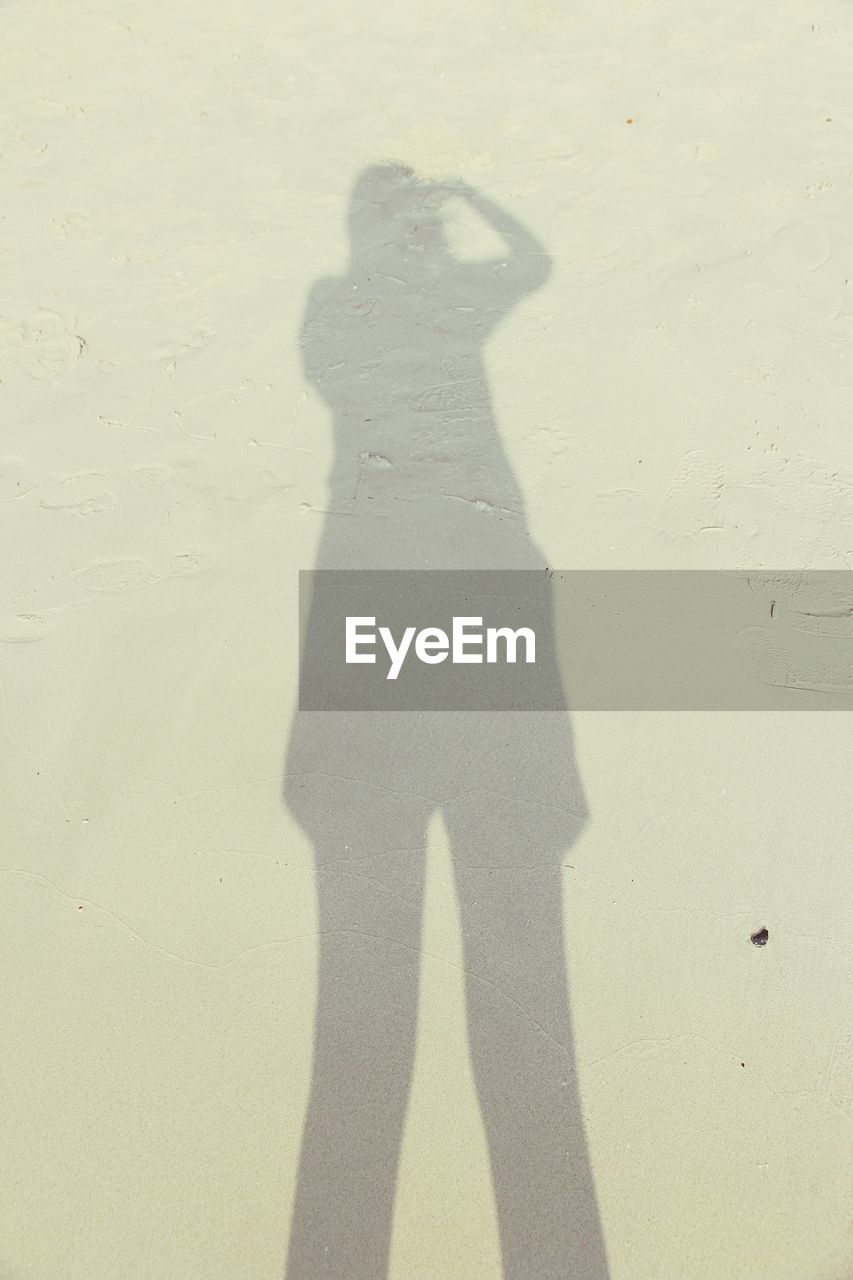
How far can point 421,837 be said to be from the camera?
8.15 ft

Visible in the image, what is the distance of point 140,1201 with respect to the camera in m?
2.06

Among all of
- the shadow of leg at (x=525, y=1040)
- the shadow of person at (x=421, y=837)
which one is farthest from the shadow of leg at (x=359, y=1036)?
the shadow of leg at (x=525, y=1040)

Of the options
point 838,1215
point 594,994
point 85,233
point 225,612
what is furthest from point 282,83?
point 838,1215

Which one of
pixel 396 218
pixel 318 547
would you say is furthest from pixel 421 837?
pixel 396 218

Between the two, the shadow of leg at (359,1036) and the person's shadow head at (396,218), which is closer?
the shadow of leg at (359,1036)

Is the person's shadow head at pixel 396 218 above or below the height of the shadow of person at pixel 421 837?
above

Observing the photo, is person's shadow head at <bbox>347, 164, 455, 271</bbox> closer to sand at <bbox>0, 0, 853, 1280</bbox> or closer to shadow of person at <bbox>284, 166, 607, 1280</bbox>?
sand at <bbox>0, 0, 853, 1280</bbox>

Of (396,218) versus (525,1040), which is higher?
(396,218)

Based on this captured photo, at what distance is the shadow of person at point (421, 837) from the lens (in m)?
A: 2.05

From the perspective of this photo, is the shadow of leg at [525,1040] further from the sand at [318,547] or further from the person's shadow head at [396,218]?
the person's shadow head at [396,218]

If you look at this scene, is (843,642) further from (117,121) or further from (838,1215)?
(117,121)

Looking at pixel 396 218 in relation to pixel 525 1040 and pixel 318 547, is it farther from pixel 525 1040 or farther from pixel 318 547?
pixel 525 1040

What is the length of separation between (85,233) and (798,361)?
11.1 feet

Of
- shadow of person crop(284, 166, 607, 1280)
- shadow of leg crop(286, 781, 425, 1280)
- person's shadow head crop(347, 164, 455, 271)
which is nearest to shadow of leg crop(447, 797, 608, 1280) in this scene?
shadow of person crop(284, 166, 607, 1280)
